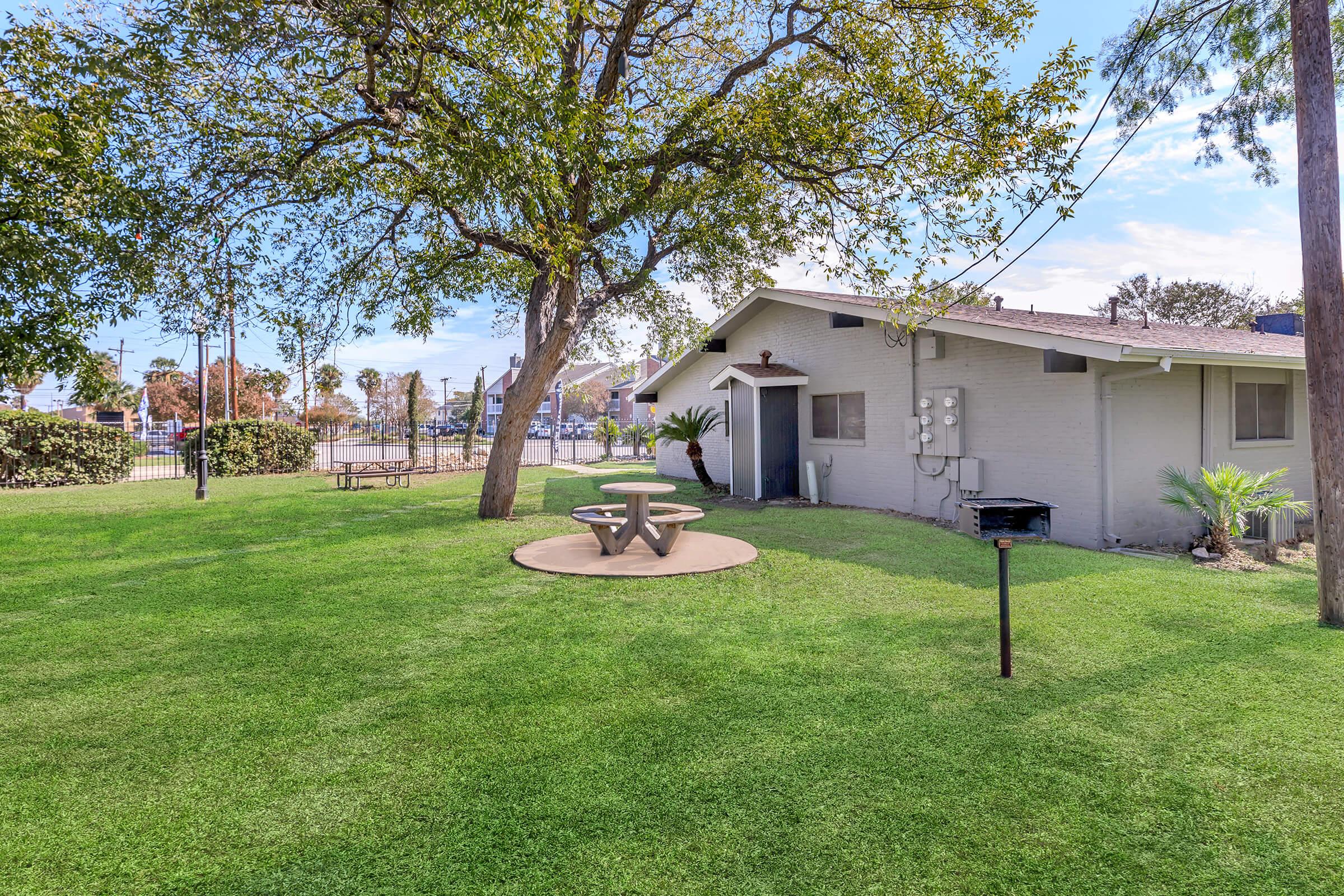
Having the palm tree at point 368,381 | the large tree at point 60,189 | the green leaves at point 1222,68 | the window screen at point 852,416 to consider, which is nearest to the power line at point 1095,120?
the green leaves at point 1222,68

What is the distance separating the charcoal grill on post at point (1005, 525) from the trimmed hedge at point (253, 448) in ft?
67.3

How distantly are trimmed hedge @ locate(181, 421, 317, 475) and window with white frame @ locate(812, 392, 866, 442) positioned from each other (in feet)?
54.1

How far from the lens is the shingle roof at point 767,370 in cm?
1305

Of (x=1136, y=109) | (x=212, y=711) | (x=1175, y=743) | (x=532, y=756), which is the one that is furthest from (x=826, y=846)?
(x=1136, y=109)

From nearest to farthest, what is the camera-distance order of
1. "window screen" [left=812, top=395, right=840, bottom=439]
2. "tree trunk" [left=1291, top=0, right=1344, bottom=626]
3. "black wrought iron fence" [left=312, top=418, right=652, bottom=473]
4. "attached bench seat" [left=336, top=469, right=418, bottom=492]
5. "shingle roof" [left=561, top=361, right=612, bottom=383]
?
"tree trunk" [left=1291, top=0, right=1344, bottom=626]
"window screen" [left=812, top=395, right=840, bottom=439]
"attached bench seat" [left=336, top=469, right=418, bottom=492]
"black wrought iron fence" [left=312, top=418, right=652, bottom=473]
"shingle roof" [left=561, top=361, right=612, bottom=383]

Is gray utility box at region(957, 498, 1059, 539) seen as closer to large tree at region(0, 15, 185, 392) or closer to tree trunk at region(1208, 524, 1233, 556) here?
tree trunk at region(1208, 524, 1233, 556)

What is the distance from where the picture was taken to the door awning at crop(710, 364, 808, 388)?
42.6 ft

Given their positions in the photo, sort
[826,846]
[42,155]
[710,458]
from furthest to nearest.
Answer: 1. [710,458]
2. [42,155]
3. [826,846]

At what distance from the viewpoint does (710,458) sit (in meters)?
17.0

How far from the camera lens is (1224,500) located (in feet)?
26.1

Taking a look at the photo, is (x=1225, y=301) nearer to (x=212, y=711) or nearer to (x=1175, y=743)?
(x=1175, y=743)

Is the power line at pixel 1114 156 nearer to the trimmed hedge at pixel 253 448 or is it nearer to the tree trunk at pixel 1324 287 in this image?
the tree trunk at pixel 1324 287

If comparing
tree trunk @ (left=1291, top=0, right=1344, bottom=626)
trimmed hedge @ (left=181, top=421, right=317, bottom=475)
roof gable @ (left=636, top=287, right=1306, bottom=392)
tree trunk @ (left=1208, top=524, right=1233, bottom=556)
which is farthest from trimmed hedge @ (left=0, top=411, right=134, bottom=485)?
tree trunk @ (left=1208, top=524, right=1233, bottom=556)

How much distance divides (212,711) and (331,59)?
646cm
